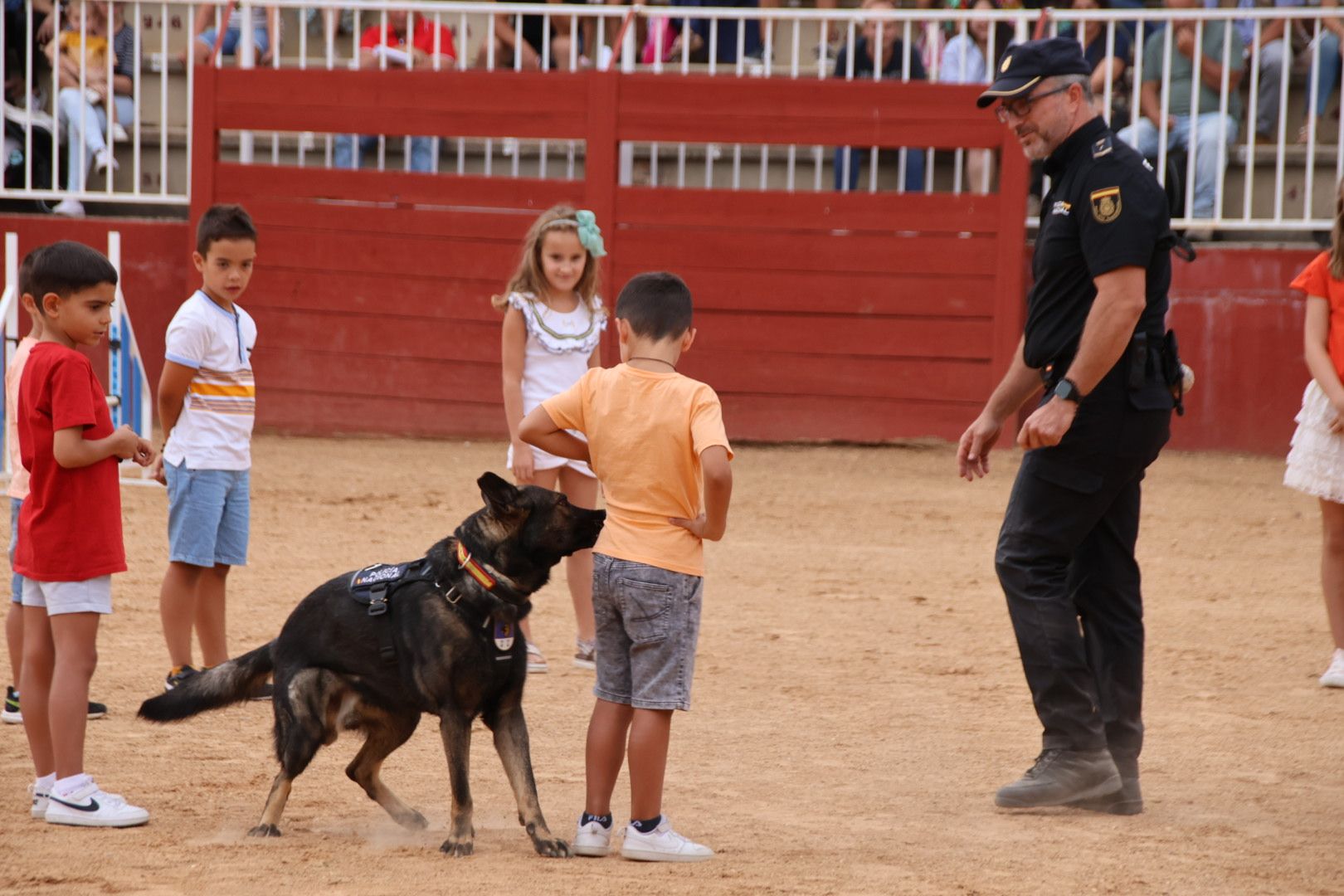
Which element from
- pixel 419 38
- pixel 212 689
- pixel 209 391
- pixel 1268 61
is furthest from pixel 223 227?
pixel 1268 61

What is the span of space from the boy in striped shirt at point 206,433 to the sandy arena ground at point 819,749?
1.24 ft

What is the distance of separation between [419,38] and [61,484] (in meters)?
9.41

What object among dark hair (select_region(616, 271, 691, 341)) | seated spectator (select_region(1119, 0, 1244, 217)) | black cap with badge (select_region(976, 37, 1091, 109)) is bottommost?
dark hair (select_region(616, 271, 691, 341))

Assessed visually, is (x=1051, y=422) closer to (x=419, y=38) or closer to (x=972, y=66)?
(x=972, y=66)

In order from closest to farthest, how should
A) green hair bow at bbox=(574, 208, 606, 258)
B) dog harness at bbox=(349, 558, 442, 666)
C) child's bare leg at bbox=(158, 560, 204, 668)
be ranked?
dog harness at bbox=(349, 558, 442, 666)
child's bare leg at bbox=(158, 560, 204, 668)
green hair bow at bbox=(574, 208, 606, 258)

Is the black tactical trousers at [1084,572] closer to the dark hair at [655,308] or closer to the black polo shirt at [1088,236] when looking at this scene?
the black polo shirt at [1088,236]

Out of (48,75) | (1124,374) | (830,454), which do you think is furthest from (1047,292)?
(48,75)

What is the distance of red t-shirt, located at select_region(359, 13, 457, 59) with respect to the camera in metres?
12.8

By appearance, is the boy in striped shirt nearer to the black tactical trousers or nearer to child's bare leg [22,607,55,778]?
child's bare leg [22,607,55,778]

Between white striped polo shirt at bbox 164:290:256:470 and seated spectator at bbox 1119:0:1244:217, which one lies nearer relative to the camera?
white striped polo shirt at bbox 164:290:256:470

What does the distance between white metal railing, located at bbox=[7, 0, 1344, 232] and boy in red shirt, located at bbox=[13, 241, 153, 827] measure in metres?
8.31

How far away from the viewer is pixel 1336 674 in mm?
5898

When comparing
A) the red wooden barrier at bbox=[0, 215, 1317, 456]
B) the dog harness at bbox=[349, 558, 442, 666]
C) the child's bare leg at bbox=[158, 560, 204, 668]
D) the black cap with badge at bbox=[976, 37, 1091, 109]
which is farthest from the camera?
the red wooden barrier at bbox=[0, 215, 1317, 456]

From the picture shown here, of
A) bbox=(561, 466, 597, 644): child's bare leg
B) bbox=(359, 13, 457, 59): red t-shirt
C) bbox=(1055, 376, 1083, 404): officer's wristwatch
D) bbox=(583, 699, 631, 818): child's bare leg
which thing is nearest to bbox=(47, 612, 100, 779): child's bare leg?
bbox=(583, 699, 631, 818): child's bare leg
